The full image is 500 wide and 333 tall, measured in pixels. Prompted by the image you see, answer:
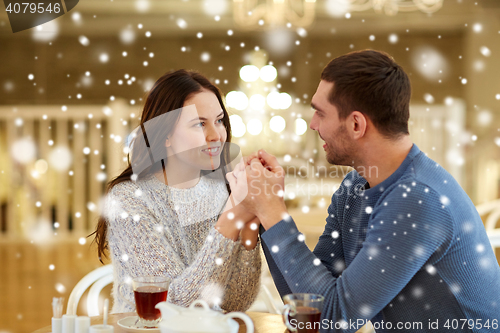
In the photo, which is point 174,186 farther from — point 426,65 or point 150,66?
point 426,65

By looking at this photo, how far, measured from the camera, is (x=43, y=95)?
18.4ft

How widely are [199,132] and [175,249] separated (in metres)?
0.32

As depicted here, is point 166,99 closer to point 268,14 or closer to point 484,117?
point 268,14

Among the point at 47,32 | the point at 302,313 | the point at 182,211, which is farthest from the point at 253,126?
the point at 47,32

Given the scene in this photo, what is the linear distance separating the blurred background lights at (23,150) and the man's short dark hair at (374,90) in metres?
3.45

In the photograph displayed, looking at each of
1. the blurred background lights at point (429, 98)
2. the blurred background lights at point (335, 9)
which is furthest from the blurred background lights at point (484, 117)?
the blurred background lights at point (335, 9)

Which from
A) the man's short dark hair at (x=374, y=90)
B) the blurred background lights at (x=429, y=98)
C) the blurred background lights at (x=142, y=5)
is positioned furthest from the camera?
the blurred background lights at (x=429, y=98)

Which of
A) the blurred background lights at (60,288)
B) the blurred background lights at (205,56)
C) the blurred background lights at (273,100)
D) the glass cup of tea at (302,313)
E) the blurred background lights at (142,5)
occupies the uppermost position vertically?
the blurred background lights at (142,5)

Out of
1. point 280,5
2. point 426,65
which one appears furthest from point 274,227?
point 426,65

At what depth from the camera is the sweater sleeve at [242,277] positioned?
1134 millimetres

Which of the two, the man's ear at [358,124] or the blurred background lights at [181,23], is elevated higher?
the blurred background lights at [181,23]

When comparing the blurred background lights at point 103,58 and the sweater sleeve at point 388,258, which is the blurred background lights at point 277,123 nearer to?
the blurred background lights at point 103,58

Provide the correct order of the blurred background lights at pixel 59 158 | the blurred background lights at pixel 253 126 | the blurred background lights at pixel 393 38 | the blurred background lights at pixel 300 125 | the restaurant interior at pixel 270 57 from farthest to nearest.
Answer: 1. the blurred background lights at pixel 393 38
2. the restaurant interior at pixel 270 57
3. the blurred background lights at pixel 300 125
4. the blurred background lights at pixel 59 158
5. the blurred background lights at pixel 253 126

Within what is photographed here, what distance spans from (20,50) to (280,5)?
12.9 feet
